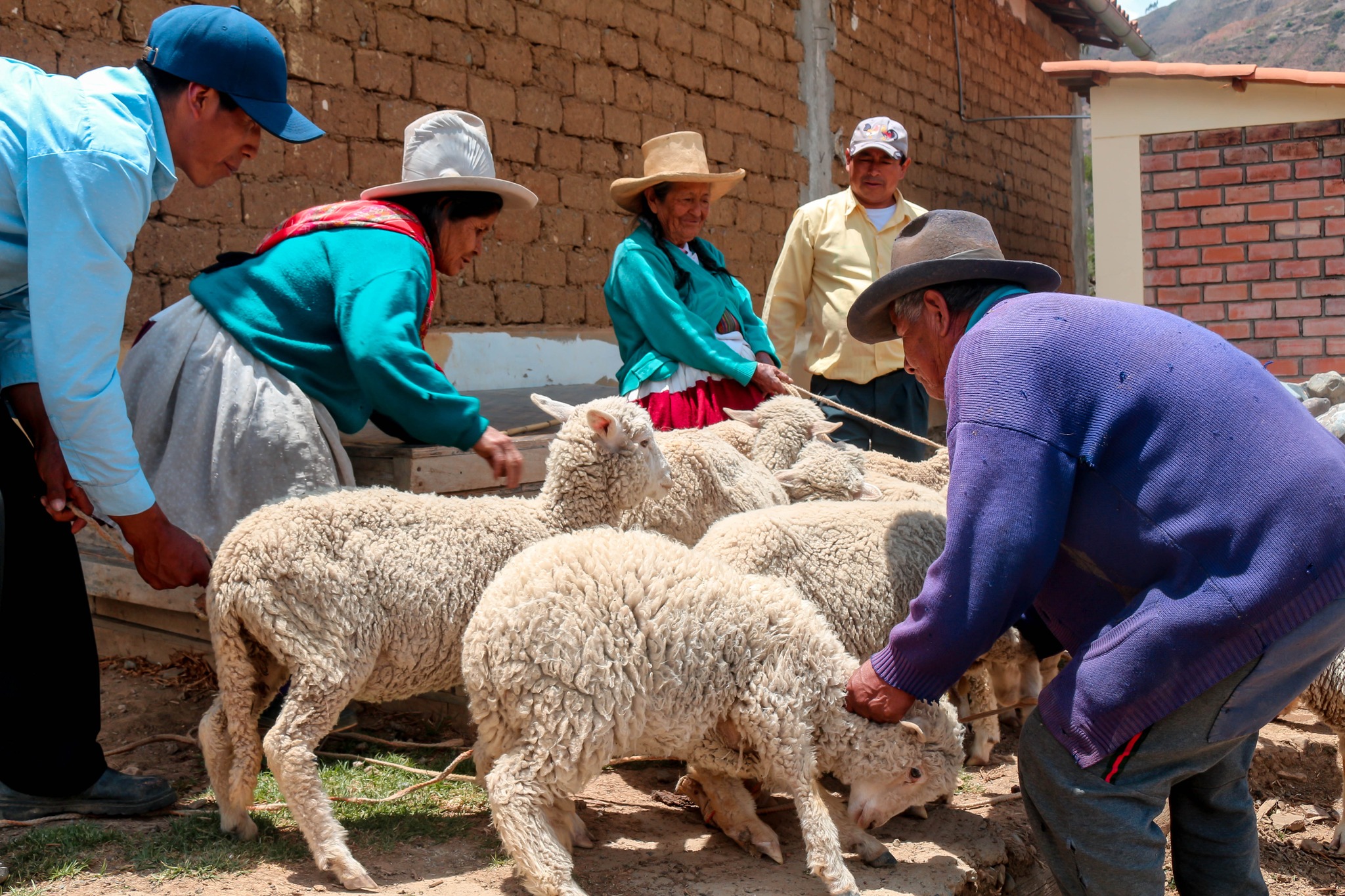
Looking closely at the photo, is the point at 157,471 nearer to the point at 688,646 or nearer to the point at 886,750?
the point at 688,646

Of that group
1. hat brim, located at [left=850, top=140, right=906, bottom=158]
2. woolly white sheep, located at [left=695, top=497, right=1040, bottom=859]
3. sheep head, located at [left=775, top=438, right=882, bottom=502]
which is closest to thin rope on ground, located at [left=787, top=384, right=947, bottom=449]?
sheep head, located at [left=775, top=438, right=882, bottom=502]

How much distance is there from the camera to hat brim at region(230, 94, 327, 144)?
269 centimetres

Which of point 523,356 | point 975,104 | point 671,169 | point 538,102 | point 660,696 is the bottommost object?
point 660,696

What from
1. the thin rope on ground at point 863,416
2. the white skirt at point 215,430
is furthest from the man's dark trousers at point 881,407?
the white skirt at point 215,430

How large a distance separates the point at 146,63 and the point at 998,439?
2.21 meters

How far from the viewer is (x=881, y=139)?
5.33 m

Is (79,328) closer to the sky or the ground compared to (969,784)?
closer to the sky

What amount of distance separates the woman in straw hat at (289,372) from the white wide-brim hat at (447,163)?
0.25 meters

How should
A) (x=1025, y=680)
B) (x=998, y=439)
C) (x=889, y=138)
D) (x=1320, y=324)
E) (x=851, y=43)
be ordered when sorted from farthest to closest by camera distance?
(x=851, y=43)
(x=1320, y=324)
(x=889, y=138)
(x=1025, y=680)
(x=998, y=439)

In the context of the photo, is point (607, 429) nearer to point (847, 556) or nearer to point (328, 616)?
point (847, 556)

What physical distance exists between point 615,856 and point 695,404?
2.19m

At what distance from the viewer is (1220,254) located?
289 inches

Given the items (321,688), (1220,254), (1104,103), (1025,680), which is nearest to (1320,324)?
(1220,254)

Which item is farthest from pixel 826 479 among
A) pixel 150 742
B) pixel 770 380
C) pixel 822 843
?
pixel 150 742
